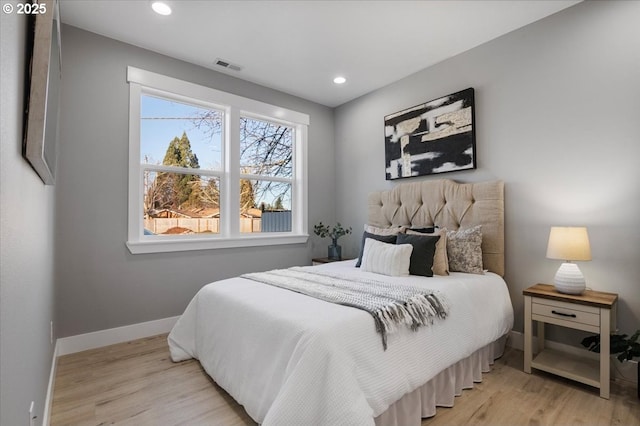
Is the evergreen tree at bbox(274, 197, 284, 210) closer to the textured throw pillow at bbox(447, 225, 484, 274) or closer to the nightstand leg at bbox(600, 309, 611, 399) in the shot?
the textured throw pillow at bbox(447, 225, 484, 274)

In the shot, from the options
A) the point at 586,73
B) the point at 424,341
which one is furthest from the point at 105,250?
the point at 586,73

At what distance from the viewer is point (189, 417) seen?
1.82 metres

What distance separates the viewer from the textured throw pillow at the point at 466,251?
105 inches

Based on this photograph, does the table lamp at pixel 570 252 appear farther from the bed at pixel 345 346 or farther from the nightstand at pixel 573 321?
the bed at pixel 345 346

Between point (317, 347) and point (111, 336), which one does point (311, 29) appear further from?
point (111, 336)

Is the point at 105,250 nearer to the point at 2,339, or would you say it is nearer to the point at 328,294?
the point at 328,294

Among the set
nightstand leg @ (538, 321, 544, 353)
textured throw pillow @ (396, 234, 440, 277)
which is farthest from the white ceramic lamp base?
textured throw pillow @ (396, 234, 440, 277)

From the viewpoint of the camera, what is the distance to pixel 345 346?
146 cm

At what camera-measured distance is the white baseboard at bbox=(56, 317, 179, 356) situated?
264 centimetres

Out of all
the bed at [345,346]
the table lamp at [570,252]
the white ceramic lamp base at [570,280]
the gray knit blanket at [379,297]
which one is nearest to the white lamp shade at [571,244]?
the table lamp at [570,252]

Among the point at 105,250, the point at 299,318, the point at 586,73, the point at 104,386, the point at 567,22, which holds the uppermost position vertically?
the point at 567,22

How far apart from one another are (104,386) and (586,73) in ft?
13.7

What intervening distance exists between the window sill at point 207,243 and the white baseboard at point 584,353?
255 centimetres

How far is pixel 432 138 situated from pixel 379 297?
6.99ft
